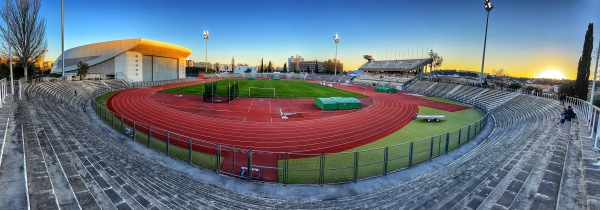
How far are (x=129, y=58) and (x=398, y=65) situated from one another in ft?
206

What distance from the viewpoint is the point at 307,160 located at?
1322 centimetres

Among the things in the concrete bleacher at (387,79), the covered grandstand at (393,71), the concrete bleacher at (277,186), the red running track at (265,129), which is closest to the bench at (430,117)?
the red running track at (265,129)

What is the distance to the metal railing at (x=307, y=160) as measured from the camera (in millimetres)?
10188

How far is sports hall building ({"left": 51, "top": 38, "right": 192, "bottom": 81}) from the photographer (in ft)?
177

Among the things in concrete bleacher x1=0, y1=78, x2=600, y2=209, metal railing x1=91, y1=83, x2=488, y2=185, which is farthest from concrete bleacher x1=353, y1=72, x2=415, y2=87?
concrete bleacher x1=0, y1=78, x2=600, y2=209

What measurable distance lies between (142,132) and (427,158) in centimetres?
1537

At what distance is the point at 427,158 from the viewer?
13.1 meters

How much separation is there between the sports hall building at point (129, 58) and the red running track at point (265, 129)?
101 ft

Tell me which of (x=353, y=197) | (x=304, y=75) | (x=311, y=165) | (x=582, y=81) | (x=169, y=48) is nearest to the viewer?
(x=353, y=197)

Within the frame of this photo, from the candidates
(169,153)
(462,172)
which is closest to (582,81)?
(462,172)

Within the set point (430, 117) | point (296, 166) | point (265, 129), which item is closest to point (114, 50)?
point (265, 129)

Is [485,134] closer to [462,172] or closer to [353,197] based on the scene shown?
[462,172]

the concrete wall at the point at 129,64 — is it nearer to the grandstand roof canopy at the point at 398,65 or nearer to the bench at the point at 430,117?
the bench at the point at 430,117

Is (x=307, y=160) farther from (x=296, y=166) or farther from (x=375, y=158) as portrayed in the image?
(x=375, y=158)
